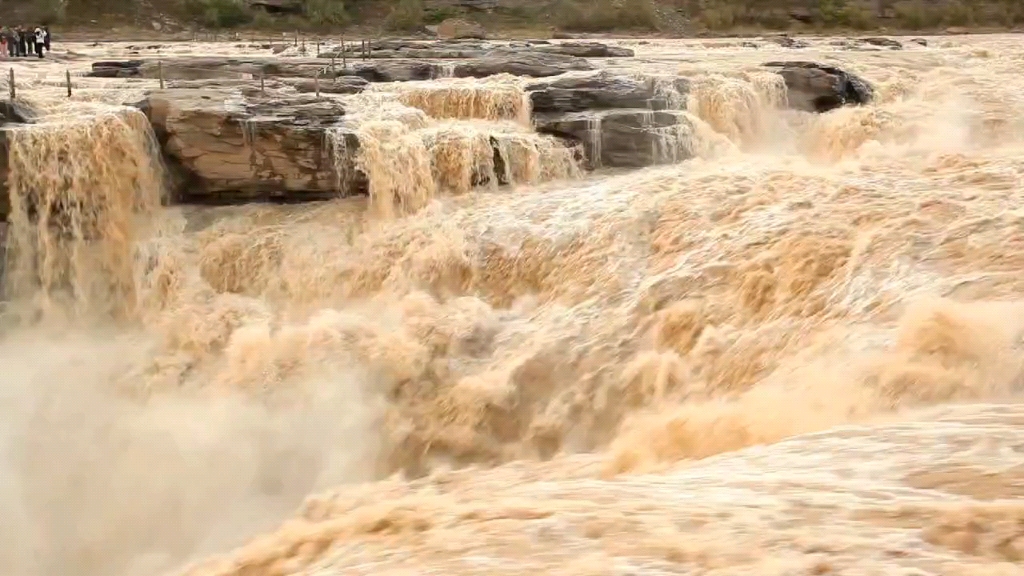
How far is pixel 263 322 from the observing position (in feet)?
29.2

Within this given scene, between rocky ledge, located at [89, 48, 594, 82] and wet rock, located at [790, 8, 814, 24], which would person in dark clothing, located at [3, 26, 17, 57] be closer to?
rocky ledge, located at [89, 48, 594, 82]

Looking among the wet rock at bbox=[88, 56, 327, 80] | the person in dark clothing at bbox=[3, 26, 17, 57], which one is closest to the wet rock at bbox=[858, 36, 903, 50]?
the wet rock at bbox=[88, 56, 327, 80]

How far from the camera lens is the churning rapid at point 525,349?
12.7ft

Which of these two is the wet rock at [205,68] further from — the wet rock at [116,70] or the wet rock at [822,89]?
the wet rock at [822,89]

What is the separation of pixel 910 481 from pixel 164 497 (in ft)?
17.4

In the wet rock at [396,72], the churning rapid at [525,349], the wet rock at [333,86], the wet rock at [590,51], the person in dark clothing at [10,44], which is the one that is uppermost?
the person in dark clothing at [10,44]

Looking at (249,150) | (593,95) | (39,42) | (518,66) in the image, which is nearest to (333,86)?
(249,150)

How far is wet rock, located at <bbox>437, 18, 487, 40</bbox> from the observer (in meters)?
27.3

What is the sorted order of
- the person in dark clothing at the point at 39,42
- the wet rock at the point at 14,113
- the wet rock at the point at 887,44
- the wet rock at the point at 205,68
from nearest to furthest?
the wet rock at the point at 14,113
the wet rock at the point at 205,68
the person in dark clothing at the point at 39,42
the wet rock at the point at 887,44

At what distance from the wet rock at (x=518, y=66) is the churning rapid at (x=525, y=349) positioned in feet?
3.55

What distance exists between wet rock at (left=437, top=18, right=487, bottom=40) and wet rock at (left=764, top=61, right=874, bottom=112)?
14.8m

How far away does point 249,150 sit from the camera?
402 inches

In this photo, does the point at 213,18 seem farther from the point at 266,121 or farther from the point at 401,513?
the point at 401,513

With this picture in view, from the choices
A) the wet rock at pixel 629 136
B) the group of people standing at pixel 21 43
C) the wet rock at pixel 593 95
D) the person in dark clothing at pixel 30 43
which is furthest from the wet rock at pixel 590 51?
the person in dark clothing at pixel 30 43
